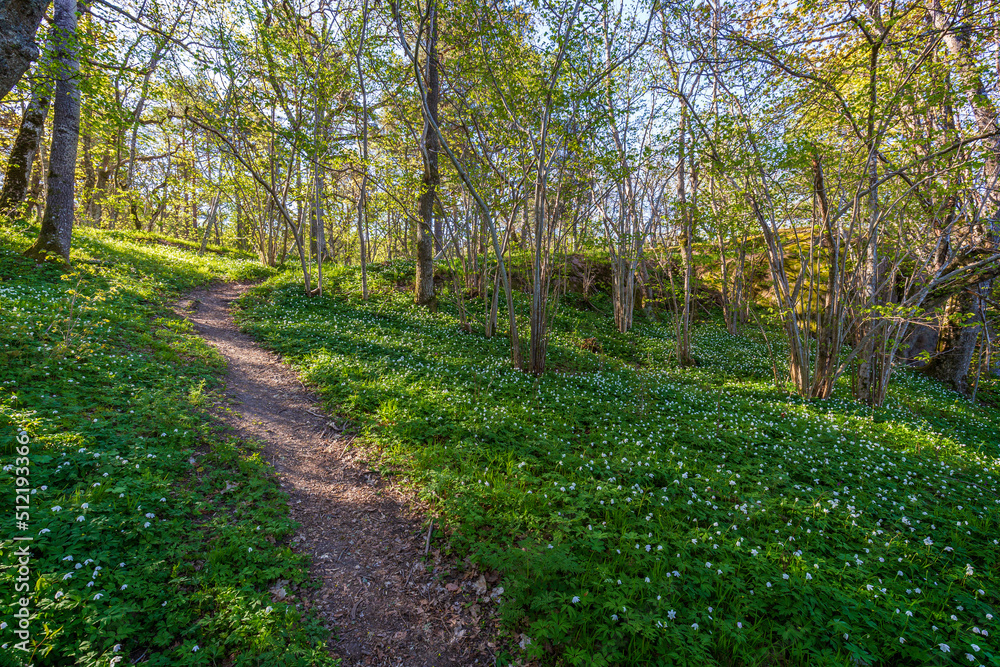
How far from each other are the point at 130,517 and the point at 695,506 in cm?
625

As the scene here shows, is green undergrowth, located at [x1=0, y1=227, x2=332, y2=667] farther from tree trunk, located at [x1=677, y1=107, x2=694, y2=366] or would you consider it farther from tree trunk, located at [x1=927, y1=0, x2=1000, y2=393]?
tree trunk, located at [x1=927, y1=0, x2=1000, y2=393]

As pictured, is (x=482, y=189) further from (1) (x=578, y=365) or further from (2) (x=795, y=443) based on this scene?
(2) (x=795, y=443)

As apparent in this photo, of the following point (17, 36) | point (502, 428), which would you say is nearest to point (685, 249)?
point (502, 428)

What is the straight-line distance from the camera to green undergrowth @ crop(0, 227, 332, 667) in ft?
9.25

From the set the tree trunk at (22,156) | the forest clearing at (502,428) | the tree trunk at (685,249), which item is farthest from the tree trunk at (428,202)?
the tree trunk at (22,156)

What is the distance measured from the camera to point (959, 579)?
3.84 meters

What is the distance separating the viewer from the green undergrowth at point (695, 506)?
10.5 feet

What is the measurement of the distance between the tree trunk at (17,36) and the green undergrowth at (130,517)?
385 centimetres

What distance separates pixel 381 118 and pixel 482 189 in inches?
435

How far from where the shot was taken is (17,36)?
4133mm

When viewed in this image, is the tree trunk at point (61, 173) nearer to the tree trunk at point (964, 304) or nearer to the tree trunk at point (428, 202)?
the tree trunk at point (428, 202)

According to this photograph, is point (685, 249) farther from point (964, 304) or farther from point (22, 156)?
point (22, 156)

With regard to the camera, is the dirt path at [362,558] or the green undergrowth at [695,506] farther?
the dirt path at [362,558]

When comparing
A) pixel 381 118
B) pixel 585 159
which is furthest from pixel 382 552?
pixel 381 118
